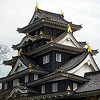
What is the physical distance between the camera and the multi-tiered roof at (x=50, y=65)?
3406 centimetres

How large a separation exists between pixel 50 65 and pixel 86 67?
5007mm

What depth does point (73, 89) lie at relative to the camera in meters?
34.5

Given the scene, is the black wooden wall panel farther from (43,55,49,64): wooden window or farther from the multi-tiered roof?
(43,55,49,64): wooden window

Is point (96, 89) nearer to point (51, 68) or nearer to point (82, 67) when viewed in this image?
point (82, 67)

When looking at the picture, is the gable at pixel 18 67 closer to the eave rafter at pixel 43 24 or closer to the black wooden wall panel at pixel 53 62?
the black wooden wall panel at pixel 53 62

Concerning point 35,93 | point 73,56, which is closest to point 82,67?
point 73,56

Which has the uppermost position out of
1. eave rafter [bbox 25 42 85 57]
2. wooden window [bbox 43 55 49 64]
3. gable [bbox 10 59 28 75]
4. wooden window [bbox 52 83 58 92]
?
eave rafter [bbox 25 42 85 57]

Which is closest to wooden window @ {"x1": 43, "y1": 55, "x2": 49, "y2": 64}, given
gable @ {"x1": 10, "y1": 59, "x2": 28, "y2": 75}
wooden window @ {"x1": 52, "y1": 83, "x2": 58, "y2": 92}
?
gable @ {"x1": 10, "y1": 59, "x2": 28, "y2": 75}

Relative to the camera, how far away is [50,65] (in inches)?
1554

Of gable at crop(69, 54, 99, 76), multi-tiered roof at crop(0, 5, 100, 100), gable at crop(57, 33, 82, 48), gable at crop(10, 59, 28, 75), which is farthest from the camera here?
gable at crop(10, 59, 28, 75)

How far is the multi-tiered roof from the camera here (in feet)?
112

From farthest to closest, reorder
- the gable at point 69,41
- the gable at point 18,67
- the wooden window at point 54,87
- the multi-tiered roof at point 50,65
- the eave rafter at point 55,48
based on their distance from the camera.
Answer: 1. the gable at point 18,67
2. the gable at point 69,41
3. the eave rafter at point 55,48
4. the wooden window at point 54,87
5. the multi-tiered roof at point 50,65

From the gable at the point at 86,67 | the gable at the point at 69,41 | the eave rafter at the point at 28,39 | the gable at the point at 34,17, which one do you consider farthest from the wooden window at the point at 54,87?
the gable at the point at 34,17

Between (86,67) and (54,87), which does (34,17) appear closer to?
(86,67)
